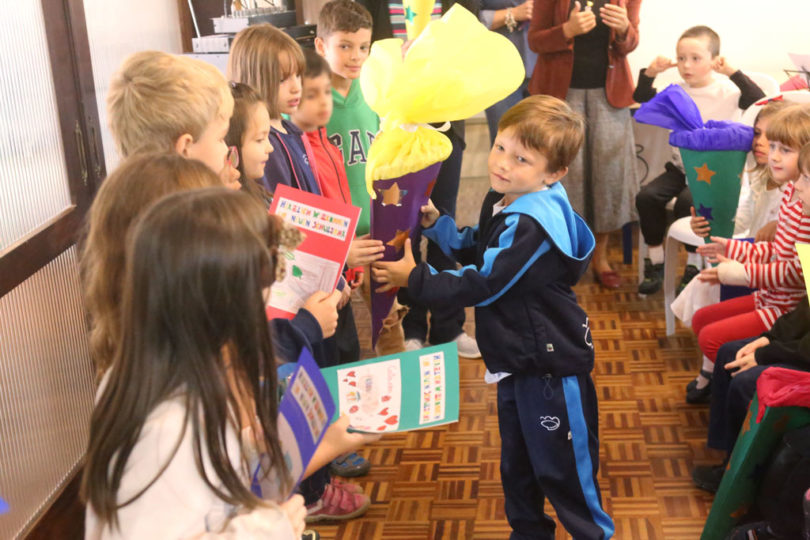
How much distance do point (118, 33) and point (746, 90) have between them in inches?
93.8

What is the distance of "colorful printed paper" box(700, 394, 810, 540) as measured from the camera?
186 centimetres

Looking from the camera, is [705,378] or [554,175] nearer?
[554,175]

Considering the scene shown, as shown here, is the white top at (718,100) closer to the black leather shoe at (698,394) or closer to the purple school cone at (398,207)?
the black leather shoe at (698,394)

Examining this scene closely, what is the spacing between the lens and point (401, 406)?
4.50ft

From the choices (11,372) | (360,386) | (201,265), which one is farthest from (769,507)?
(11,372)

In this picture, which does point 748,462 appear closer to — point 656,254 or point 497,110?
point 656,254

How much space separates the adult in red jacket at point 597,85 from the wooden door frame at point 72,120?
6.49 feet

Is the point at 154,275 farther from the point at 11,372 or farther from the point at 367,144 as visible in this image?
the point at 367,144

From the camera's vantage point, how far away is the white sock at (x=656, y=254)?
373cm

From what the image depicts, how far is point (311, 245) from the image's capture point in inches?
64.5

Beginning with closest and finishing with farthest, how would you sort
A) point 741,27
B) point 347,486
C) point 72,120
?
1. point 72,120
2. point 347,486
3. point 741,27

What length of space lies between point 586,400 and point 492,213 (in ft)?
1.54

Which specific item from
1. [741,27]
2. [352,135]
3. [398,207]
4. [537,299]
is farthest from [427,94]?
[741,27]

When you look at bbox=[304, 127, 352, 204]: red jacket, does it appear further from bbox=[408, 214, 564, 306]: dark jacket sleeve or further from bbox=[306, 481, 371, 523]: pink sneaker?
bbox=[306, 481, 371, 523]: pink sneaker
